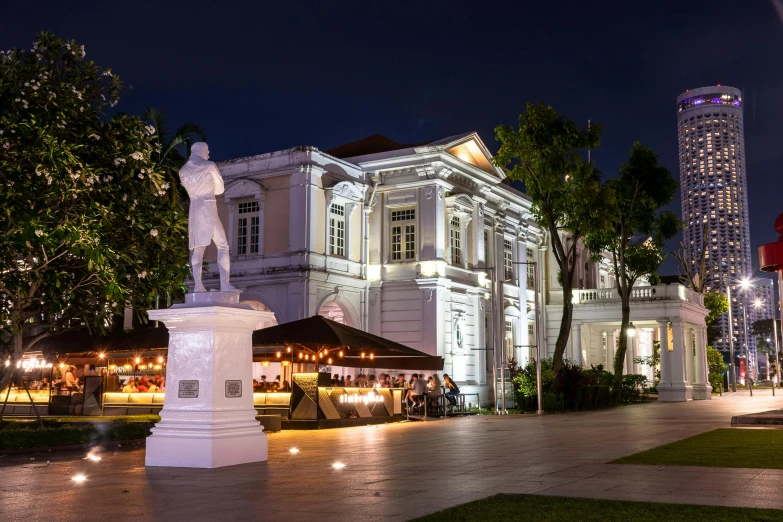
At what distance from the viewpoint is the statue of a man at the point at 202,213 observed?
510 inches

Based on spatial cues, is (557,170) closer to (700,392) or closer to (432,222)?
(432,222)

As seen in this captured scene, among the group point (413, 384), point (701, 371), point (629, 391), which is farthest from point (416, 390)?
point (701, 371)

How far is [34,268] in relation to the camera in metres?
15.3

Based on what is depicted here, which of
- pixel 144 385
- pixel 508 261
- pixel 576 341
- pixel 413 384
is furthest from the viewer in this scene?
pixel 576 341

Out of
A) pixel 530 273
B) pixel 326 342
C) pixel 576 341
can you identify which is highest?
pixel 530 273

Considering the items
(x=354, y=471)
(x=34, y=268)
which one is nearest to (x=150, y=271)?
(x=34, y=268)

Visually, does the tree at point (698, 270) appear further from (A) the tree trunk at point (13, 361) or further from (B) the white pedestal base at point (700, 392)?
(A) the tree trunk at point (13, 361)

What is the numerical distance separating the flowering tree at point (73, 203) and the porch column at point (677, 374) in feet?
95.5

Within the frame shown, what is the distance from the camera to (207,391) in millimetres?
12141

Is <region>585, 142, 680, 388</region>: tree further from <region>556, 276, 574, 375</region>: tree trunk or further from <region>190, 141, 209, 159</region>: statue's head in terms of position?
<region>190, 141, 209, 159</region>: statue's head

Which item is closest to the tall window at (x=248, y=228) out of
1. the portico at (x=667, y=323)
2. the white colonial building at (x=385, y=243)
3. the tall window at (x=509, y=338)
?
the white colonial building at (x=385, y=243)

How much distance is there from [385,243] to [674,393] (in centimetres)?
1537

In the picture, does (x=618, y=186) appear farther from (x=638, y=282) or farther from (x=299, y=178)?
(x=638, y=282)

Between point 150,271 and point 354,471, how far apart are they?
25.0ft
